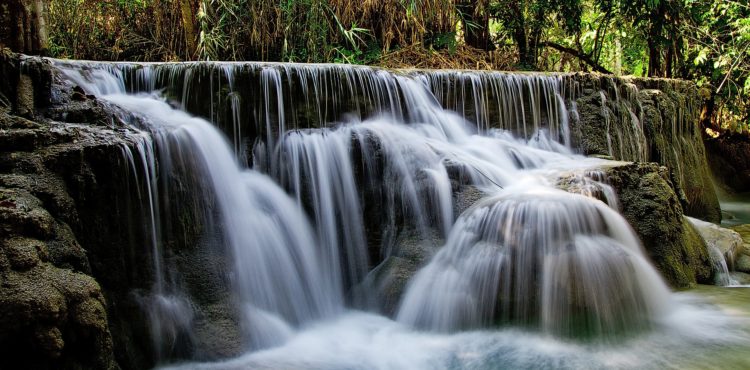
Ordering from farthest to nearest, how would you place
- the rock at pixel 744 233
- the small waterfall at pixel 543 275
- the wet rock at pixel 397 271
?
the rock at pixel 744 233 < the wet rock at pixel 397 271 < the small waterfall at pixel 543 275

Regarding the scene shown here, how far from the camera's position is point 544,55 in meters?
11.4

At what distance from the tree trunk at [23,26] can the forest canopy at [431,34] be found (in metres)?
3.04

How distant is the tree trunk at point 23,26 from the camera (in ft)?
15.3

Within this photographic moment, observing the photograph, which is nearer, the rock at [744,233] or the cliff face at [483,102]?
the cliff face at [483,102]

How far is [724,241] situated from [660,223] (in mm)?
1552

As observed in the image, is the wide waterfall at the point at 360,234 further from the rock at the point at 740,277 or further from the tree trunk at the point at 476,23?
the tree trunk at the point at 476,23

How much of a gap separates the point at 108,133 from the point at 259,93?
74.4 inches

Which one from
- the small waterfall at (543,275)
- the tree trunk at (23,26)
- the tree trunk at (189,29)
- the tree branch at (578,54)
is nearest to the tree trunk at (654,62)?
the tree branch at (578,54)

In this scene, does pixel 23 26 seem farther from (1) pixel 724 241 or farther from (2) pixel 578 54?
(2) pixel 578 54

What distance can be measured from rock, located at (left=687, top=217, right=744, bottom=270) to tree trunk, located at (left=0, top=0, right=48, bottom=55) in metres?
6.83

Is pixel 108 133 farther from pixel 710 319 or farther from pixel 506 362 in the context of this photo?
pixel 710 319

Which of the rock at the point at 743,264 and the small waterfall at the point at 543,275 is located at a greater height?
the small waterfall at the point at 543,275

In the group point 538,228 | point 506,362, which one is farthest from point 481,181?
point 506,362

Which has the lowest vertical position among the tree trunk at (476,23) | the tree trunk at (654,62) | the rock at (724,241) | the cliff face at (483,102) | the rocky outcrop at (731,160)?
the rock at (724,241)
